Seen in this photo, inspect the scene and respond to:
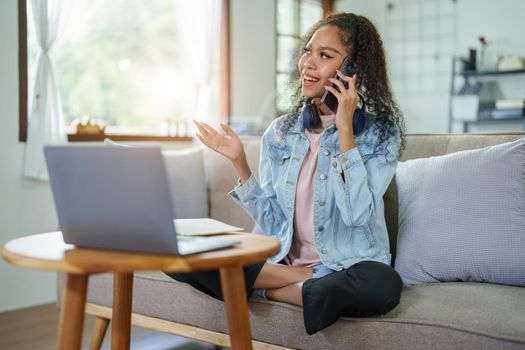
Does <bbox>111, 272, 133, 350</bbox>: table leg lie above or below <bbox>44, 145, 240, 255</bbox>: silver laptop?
below

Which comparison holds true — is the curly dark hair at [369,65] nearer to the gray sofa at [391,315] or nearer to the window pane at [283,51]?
the gray sofa at [391,315]

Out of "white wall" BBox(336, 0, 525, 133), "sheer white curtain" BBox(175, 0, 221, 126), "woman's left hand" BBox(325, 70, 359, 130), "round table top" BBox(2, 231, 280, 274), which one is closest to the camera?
"round table top" BBox(2, 231, 280, 274)

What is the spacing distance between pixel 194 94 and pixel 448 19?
9.60ft

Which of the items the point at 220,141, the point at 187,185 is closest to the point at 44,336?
the point at 187,185

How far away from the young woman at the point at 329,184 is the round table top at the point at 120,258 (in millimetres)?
419

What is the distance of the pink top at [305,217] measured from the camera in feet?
5.75

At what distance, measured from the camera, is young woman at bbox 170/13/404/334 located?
1.49 m

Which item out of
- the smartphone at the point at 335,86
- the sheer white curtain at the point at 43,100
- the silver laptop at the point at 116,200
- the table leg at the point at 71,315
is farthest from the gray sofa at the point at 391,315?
the sheer white curtain at the point at 43,100

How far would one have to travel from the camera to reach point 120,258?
1002mm

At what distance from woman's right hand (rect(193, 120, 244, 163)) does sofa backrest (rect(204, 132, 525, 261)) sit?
2.27 ft

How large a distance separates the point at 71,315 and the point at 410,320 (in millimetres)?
766

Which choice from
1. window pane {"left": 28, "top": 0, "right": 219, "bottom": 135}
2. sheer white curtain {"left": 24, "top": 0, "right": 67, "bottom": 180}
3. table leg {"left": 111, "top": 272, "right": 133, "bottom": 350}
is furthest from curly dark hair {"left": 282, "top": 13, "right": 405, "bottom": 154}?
window pane {"left": 28, "top": 0, "right": 219, "bottom": 135}

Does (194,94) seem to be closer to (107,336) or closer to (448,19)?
(107,336)

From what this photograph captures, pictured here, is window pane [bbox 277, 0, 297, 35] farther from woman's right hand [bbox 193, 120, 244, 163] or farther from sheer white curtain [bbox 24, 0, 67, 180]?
woman's right hand [bbox 193, 120, 244, 163]
